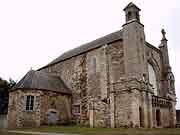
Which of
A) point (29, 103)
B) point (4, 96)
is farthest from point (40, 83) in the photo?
point (4, 96)

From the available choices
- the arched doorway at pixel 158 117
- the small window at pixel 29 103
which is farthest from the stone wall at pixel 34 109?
the arched doorway at pixel 158 117

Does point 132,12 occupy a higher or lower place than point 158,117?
higher

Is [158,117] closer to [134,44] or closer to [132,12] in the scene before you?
[134,44]

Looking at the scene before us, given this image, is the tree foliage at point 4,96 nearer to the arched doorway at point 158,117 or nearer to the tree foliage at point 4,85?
the tree foliage at point 4,85

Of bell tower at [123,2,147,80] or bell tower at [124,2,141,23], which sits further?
bell tower at [124,2,141,23]

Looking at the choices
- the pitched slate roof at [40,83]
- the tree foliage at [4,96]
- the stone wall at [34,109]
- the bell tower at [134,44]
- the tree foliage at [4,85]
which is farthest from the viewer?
the tree foliage at [4,85]

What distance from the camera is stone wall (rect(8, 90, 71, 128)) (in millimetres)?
23266

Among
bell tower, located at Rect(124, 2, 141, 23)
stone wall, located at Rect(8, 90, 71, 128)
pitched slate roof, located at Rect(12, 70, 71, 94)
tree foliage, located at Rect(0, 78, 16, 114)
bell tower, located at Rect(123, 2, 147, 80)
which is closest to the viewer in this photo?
bell tower, located at Rect(123, 2, 147, 80)

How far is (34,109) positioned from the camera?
23.9 metres

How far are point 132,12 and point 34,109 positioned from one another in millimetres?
14556

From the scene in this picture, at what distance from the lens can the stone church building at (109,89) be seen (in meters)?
20.9

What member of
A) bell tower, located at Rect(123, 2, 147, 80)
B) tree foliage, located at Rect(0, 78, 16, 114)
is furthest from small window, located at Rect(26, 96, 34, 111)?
tree foliage, located at Rect(0, 78, 16, 114)

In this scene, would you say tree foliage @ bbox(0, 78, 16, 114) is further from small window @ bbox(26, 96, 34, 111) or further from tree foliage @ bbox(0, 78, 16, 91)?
small window @ bbox(26, 96, 34, 111)

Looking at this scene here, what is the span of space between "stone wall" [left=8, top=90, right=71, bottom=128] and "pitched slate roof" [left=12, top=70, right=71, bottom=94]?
0.56 metres
